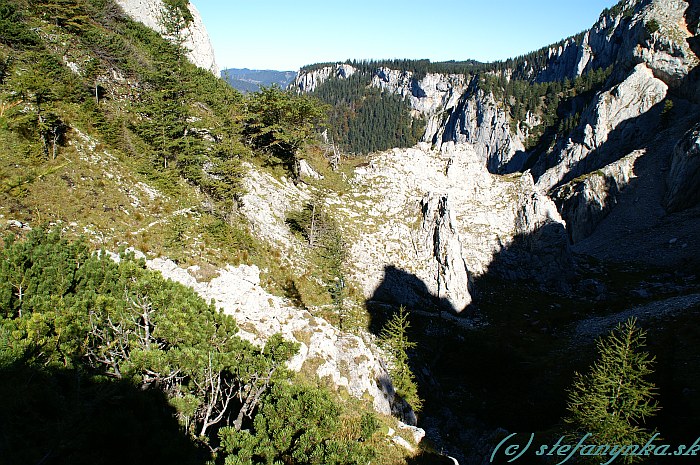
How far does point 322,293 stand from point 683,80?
132158 millimetres

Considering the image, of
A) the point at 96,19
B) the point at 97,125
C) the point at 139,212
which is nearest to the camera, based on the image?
the point at 139,212

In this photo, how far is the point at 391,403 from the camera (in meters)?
25.6

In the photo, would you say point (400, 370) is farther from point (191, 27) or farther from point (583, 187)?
point (191, 27)

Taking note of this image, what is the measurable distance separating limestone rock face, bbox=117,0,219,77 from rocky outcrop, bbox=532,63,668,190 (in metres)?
120

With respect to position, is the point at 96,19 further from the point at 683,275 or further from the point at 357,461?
the point at 683,275

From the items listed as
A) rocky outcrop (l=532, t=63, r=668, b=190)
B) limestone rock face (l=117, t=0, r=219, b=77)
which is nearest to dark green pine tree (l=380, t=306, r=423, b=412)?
limestone rock face (l=117, t=0, r=219, b=77)

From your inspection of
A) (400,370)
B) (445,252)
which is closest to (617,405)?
(400,370)

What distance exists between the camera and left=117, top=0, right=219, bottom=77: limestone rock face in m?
72.2

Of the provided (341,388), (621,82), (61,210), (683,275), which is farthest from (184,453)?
(621,82)

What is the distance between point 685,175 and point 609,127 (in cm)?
5530

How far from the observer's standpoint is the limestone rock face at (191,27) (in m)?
72.2

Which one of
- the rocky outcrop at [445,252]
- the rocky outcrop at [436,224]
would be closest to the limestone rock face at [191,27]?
the rocky outcrop at [436,224]

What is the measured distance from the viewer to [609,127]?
117000 millimetres

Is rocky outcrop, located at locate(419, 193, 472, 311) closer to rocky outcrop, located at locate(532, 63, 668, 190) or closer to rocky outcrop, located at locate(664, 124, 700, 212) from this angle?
rocky outcrop, located at locate(664, 124, 700, 212)
